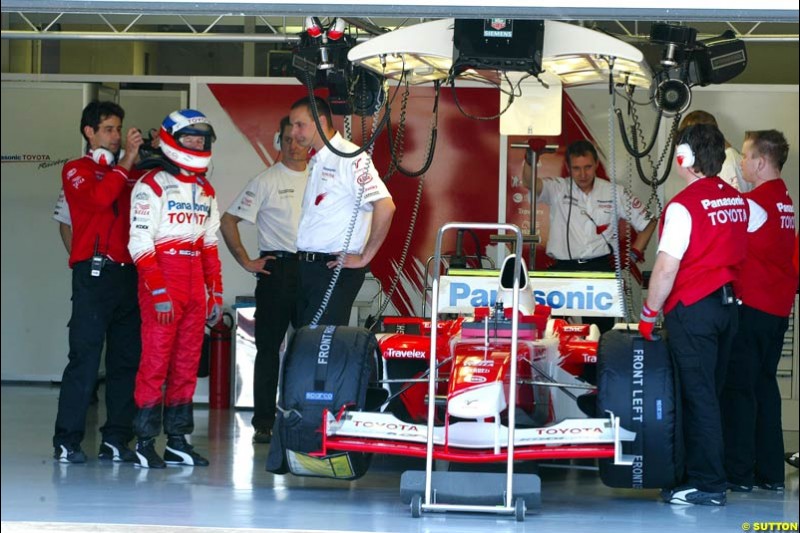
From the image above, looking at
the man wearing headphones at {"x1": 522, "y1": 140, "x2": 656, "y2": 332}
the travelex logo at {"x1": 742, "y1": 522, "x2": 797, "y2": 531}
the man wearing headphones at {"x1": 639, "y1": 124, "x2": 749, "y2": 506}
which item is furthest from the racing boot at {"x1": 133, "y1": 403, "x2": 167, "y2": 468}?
the man wearing headphones at {"x1": 522, "y1": 140, "x2": 656, "y2": 332}

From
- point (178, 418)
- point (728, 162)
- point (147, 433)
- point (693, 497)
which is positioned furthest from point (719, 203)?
point (147, 433)

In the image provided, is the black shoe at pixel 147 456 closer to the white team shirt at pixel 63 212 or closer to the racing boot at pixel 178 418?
the racing boot at pixel 178 418

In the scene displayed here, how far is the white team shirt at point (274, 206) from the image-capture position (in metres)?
8.45

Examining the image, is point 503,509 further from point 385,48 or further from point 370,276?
point 370,276

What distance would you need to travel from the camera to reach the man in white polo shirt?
7.05m

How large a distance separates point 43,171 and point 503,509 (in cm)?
691

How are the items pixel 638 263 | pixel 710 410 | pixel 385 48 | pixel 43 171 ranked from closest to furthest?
pixel 710 410 → pixel 385 48 → pixel 638 263 → pixel 43 171

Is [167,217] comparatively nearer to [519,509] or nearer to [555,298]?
[555,298]

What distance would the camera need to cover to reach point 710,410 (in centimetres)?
577

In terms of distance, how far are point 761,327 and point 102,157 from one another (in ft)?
11.6

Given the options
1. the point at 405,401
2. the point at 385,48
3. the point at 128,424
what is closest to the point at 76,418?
the point at 128,424

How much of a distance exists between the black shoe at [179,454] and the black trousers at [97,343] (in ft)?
1.05

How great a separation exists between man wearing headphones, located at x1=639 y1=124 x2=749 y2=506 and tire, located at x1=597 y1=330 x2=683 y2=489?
24 cm

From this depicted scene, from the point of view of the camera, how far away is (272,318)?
8.36 m
